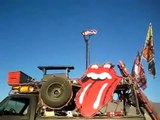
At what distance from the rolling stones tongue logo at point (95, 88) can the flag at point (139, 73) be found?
1.06 m

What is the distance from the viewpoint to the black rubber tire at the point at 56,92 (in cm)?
857

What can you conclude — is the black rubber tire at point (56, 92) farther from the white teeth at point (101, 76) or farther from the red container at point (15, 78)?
the red container at point (15, 78)

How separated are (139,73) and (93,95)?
75.5 inches

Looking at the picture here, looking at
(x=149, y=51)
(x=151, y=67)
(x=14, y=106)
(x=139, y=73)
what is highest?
(x=149, y=51)

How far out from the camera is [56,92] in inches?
344

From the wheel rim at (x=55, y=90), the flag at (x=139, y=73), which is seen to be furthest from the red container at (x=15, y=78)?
the flag at (x=139, y=73)

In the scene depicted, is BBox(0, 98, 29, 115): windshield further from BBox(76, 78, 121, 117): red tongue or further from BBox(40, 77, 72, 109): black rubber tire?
BBox(76, 78, 121, 117): red tongue

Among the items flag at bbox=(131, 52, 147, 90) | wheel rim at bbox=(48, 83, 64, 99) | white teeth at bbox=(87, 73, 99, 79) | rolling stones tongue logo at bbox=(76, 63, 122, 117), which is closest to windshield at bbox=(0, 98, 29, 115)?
wheel rim at bbox=(48, 83, 64, 99)

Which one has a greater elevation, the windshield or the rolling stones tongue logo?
the rolling stones tongue logo

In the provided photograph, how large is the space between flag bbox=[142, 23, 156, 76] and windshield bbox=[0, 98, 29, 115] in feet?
12.8

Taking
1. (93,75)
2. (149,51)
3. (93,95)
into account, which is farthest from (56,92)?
(149,51)

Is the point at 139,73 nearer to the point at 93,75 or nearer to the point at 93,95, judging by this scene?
the point at 93,75

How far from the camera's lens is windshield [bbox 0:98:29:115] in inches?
346

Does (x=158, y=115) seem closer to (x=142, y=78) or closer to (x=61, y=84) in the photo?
(x=142, y=78)
